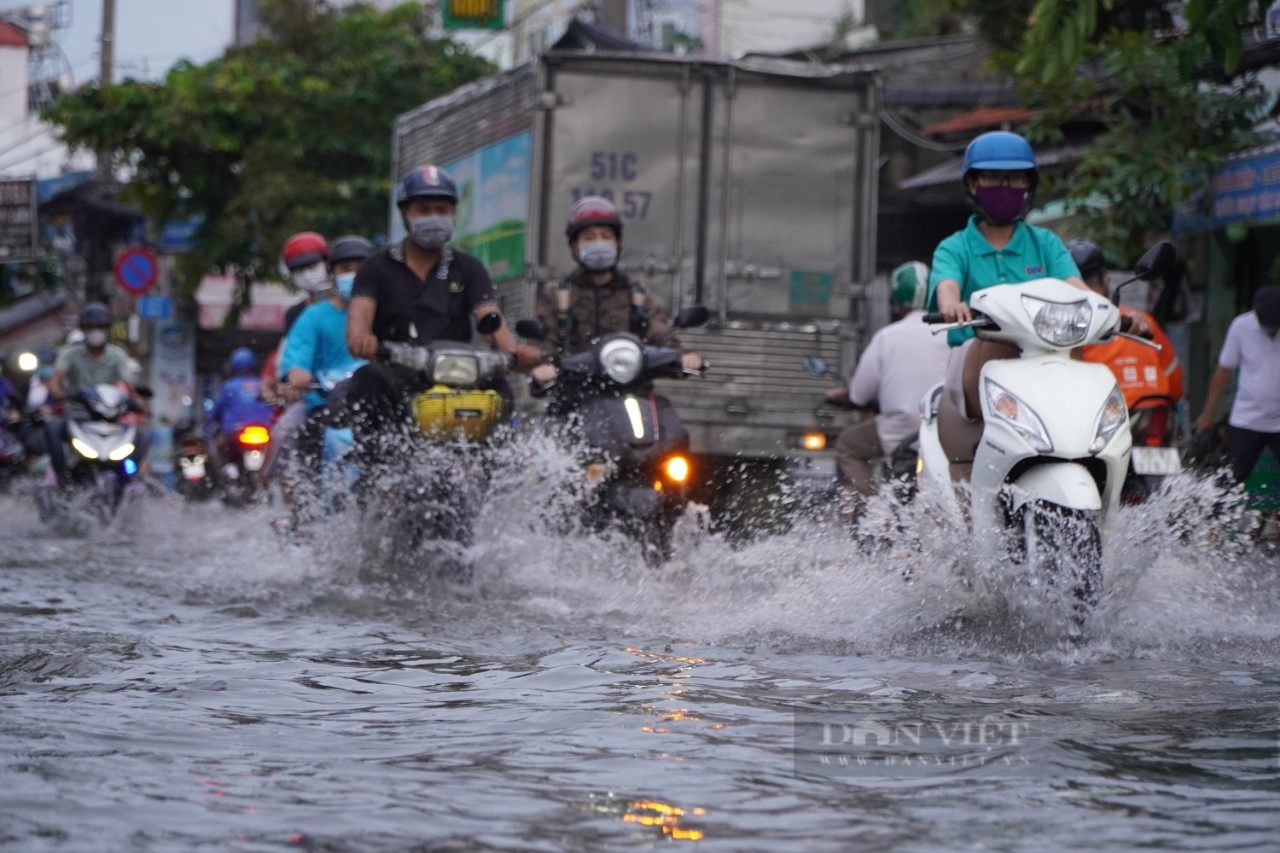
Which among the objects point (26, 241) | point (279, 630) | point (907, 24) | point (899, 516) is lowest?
point (279, 630)

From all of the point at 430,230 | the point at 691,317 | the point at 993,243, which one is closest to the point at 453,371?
the point at 430,230

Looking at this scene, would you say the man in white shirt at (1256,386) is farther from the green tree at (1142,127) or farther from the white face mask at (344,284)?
the white face mask at (344,284)

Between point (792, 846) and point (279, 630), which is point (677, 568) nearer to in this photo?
point (279, 630)

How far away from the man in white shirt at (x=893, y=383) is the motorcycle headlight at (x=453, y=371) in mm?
1874

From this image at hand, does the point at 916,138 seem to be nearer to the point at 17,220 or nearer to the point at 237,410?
the point at 237,410

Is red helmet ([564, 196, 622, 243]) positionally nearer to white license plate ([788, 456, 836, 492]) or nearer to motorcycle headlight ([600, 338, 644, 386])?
motorcycle headlight ([600, 338, 644, 386])

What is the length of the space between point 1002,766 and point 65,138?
87.3ft

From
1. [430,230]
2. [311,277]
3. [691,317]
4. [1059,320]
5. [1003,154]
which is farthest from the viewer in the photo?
[311,277]

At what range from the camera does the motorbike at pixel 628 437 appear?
8461mm

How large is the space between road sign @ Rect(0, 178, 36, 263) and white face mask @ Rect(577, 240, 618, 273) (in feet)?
81.2

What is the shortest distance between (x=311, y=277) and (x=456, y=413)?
3235 millimetres

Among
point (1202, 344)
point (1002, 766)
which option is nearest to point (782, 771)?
point (1002, 766)

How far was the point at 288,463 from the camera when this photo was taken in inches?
398

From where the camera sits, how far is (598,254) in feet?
30.5
